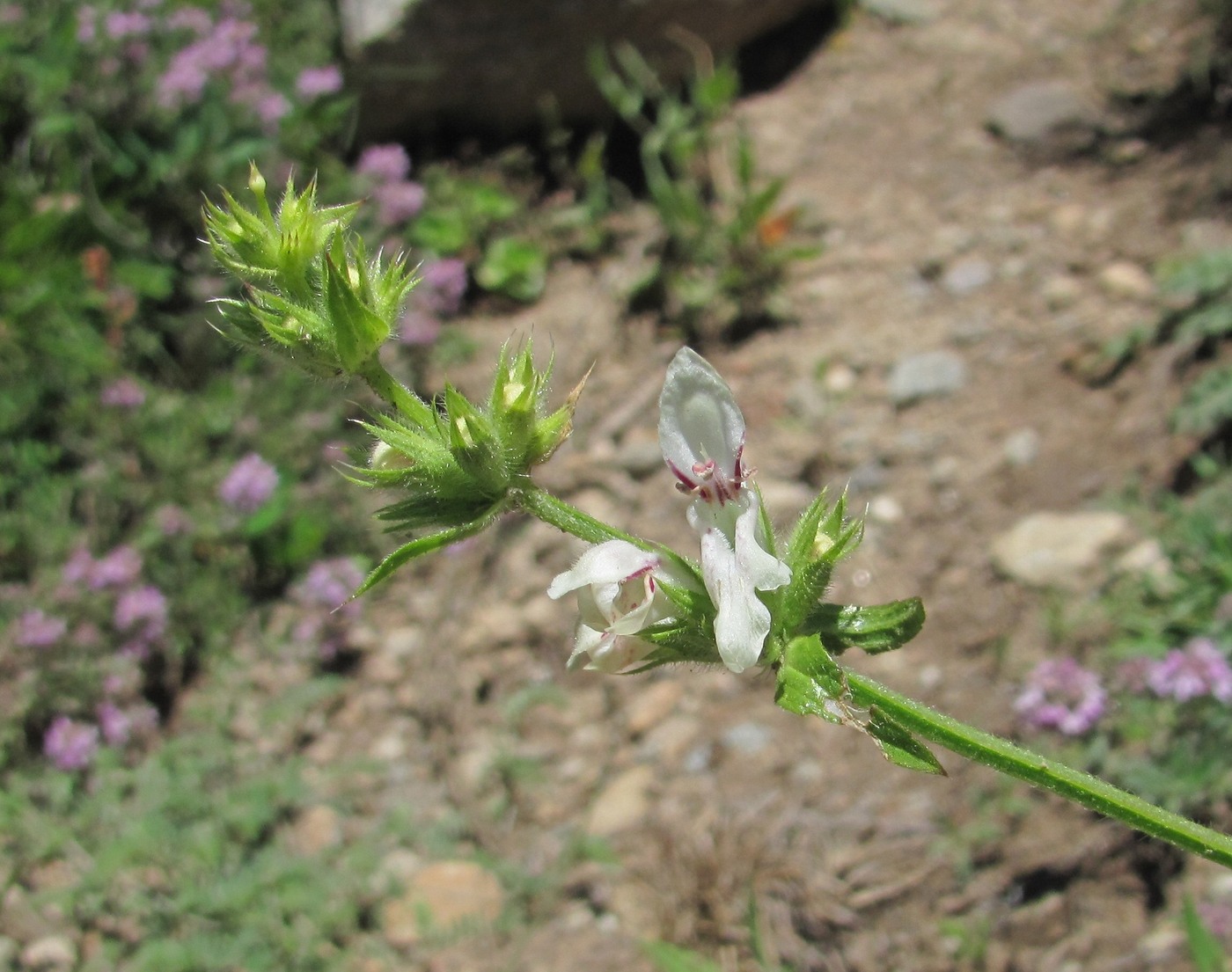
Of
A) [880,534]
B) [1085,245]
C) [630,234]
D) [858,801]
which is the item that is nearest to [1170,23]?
[1085,245]

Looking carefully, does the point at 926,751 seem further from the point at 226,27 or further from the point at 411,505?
the point at 226,27

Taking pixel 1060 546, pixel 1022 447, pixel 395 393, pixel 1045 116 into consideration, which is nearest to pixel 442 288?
pixel 1022 447

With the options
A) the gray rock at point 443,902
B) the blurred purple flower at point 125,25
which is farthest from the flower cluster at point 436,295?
the gray rock at point 443,902

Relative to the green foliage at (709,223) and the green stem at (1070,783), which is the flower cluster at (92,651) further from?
the green stem at (1070,783)

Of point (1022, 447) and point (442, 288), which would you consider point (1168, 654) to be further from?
point (442, 288)

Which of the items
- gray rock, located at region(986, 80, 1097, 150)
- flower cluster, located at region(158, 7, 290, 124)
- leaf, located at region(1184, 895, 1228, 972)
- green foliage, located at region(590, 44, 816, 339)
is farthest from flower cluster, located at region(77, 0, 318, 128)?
leaf, located at region(1184, 895, 1228, 972)

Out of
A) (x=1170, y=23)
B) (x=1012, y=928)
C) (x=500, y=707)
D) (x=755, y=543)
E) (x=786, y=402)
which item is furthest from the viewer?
(x=1170, y=23)

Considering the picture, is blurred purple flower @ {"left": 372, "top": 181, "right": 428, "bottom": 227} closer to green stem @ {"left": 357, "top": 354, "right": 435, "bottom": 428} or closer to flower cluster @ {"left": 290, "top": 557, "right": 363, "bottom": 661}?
flower cluster @ {"left": 290, "top": 557, "right": 363, "bottom": 661}
